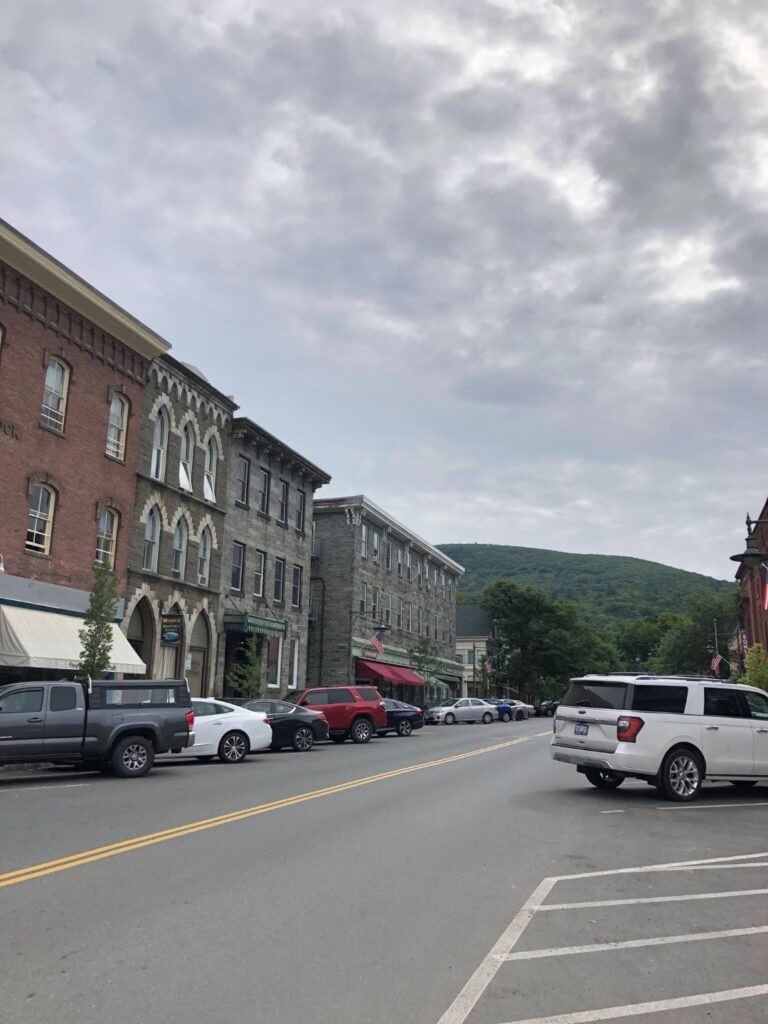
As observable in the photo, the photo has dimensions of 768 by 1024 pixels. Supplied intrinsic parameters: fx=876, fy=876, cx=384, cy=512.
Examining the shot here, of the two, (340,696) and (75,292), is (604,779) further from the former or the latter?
(75,292)

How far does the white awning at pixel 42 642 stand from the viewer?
20969mm

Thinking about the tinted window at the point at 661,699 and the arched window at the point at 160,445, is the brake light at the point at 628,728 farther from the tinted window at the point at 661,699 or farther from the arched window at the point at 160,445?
the arched window at the point at 160,445

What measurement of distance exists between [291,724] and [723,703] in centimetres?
1252

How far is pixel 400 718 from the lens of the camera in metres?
31.3

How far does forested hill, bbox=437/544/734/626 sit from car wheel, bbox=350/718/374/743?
101m

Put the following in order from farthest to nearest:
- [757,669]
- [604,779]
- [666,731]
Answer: [757,669] < [604,779] < [666,731]

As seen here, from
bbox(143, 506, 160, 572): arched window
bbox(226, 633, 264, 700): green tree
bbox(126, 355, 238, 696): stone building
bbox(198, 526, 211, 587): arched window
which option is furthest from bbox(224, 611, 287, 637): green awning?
bbox(143, 506, 160, 572): arched window

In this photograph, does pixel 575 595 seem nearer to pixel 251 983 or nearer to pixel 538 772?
pixel 538 772

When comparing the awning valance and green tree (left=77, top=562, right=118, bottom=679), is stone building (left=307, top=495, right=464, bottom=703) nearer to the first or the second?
the awning valance

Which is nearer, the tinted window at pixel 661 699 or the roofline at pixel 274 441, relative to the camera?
the tinted window at pixel 661 699

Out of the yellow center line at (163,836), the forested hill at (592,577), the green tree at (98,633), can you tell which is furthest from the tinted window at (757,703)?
the forested hill at (592,577)

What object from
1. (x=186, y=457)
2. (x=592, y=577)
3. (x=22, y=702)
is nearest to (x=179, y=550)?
(x=186, y=457)

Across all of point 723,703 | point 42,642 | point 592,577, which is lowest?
point 723,703

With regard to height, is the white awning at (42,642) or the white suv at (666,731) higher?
the white awning at (42,642)
